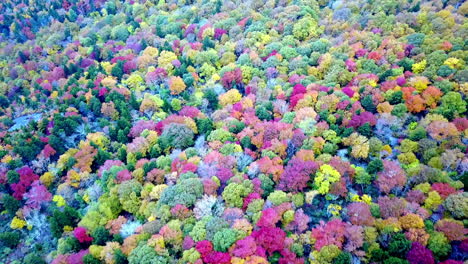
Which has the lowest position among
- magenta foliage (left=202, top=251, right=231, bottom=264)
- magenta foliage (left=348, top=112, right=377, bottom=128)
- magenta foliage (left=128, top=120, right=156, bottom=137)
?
magenta foliage (left=128, top=120, right=156, bottom=137)

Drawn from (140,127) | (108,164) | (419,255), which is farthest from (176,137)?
(419,255)

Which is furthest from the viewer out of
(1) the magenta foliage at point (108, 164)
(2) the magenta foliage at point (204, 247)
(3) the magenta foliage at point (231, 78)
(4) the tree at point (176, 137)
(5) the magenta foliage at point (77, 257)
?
(3) the magenta foliage at point (231, 78)

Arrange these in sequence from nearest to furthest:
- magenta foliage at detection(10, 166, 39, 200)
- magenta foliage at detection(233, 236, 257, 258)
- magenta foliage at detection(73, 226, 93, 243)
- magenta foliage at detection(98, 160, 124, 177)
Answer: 1. magenta foliage at detection(233, 236, 257, 258)
2. magenta foliage at detection(73, 226, 93, 243)
3. magenta foliage at detection(98, 160, 124, 177)
4. magenta foliage at detection(10, 166, 39, 200)

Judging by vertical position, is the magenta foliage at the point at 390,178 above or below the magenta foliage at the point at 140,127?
above

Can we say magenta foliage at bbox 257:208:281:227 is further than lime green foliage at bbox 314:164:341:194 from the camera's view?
No

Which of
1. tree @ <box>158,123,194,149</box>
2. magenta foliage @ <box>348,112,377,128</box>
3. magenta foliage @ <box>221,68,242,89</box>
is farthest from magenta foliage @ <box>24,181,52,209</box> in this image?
magenta foliage @ <box>348,112,377,128</box>

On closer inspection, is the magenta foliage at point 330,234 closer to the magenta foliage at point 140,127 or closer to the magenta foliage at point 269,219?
the magenta foliage at point 269,219

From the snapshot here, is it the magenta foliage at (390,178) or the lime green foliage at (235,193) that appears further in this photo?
the lime green foliage at (235,193)

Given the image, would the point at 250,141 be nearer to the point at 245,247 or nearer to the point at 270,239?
the point at 270,239

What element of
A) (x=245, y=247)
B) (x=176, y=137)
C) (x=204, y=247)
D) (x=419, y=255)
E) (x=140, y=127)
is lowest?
(x=140, y=127)

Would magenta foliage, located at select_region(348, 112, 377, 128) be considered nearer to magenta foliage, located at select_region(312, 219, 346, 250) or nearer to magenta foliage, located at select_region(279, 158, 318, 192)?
magenta foliage, located at select_region(279, 158, 318, 192)

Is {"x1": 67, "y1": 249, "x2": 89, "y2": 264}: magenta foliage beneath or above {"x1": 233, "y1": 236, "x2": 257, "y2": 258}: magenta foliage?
beneath

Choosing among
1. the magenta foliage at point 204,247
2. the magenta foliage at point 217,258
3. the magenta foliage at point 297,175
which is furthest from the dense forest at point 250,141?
the magenta foliage at point 217,258
